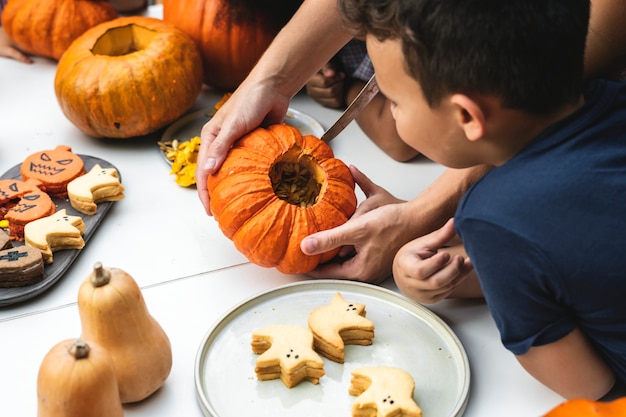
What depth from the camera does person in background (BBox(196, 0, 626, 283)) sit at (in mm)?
1267

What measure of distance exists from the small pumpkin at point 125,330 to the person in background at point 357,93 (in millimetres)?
785

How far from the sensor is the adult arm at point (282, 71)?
1405 mm

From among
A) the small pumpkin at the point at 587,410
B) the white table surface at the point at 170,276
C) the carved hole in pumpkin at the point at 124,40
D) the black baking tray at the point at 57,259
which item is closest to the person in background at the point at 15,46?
the white table surface at the point at 170,276

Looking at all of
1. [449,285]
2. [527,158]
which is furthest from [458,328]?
[527,158]

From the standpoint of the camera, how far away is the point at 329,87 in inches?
72.9

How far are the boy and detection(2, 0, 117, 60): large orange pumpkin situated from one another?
1256 mm

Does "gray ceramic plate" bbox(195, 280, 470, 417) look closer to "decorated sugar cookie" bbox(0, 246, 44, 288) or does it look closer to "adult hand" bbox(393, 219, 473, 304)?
"adult hand" bbox(393, 219, 473, 304)

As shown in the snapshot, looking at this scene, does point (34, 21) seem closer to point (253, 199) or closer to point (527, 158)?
point (253, 199)

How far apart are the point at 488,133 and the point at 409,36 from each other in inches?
6.5

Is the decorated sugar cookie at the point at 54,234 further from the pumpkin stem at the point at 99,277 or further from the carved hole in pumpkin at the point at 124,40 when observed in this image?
the carved hole in pumpkin at the point at 124,40

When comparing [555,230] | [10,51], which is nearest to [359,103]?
[555,230]

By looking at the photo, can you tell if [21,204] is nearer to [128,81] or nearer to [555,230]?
[128,81]

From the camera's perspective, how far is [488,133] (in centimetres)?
97

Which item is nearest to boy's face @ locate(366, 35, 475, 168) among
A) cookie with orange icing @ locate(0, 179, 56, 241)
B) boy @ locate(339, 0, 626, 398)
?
boy @ locate(339, 0, 626, 398)
